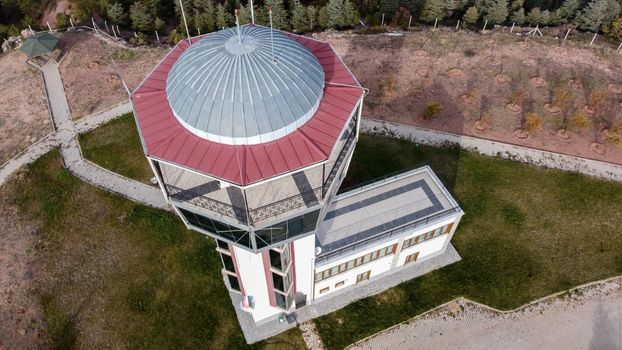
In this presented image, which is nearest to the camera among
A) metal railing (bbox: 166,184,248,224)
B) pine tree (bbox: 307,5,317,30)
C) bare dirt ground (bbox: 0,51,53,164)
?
metal railing (bbox: 166,184,248,224)

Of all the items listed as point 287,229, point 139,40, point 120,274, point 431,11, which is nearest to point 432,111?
point 431,11

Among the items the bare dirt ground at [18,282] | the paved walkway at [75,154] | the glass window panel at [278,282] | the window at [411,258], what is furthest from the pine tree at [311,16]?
the glass window panel at [278,282]

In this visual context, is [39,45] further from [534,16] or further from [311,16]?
[534,16]

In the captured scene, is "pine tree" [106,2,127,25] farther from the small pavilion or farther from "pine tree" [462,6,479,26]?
"pine tree" [462,6,479,26]

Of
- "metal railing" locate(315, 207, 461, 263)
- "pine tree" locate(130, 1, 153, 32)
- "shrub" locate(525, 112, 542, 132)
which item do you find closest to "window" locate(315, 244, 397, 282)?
"metal railing" locate(315, 207, 461, 263)

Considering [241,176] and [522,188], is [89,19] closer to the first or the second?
[241,176]

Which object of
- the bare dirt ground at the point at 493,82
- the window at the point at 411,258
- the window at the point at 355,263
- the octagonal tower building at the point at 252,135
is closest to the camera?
the octagonal tower building at the point at 252,135

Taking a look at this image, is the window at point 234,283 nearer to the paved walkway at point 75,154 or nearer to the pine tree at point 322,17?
the paved walkway at point 75,154
